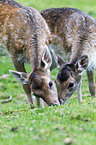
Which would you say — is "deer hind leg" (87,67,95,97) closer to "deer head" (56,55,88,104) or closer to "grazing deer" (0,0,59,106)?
"deer head" (56,55,88,104)

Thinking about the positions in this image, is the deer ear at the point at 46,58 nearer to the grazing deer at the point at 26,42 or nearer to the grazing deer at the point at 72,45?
the grazing deer at the point at 26,42

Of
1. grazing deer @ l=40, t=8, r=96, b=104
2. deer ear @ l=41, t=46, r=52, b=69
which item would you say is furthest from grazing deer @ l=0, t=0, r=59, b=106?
grazing deer @ l=40, t=8, r=96, b=104

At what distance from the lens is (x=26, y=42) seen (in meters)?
7.27

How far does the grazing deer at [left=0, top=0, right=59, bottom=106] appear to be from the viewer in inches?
247

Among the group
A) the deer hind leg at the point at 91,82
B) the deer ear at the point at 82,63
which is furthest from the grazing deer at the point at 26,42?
the deer hind leg at the point at 91,82

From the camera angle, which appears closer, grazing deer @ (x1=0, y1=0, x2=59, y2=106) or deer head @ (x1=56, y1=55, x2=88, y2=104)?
grazing deer @ (x1=0, y1=0, x2=59, y2=106)

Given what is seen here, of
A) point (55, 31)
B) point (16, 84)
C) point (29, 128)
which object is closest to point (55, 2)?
point (16, 84)

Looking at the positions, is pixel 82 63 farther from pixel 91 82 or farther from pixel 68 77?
pixel 91 82

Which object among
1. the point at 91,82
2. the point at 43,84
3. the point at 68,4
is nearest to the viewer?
the point at 43,84

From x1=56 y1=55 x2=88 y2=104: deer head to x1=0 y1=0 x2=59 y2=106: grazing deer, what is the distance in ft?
0.90

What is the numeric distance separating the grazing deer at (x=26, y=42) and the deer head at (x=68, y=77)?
0.27 meters

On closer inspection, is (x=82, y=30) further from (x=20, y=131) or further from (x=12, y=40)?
(x=20, y=131)

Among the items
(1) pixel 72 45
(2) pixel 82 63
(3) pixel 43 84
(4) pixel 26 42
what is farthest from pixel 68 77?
(4) pixel 26 42

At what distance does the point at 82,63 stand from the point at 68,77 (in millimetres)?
645
